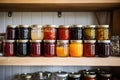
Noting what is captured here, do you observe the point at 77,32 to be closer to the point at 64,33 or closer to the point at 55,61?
the point at 64,33

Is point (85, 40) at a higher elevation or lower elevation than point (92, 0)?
lower

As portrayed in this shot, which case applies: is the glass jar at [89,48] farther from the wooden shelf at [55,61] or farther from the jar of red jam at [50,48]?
the jar of red jam at [50,48]

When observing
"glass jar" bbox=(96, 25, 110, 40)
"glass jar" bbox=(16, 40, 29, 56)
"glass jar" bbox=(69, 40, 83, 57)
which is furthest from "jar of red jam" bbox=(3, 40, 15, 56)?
"glass jar" bbox=(96, 25, 110, 40)

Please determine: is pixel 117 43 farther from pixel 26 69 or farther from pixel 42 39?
pixel 26 69

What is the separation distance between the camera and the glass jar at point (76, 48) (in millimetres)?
940

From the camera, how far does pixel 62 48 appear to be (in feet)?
3.11

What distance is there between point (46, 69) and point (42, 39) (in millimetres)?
328

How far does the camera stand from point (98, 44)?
962 mm

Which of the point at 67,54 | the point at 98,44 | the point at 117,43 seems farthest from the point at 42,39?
the point at 117,43

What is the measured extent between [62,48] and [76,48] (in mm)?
72

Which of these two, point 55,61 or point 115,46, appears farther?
point 115,46

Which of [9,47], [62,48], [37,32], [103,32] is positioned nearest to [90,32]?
[103,32]

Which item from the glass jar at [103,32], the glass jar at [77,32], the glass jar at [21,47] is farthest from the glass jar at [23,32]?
the glass jar at [103,32]

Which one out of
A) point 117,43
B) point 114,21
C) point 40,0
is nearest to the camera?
point 40,0
